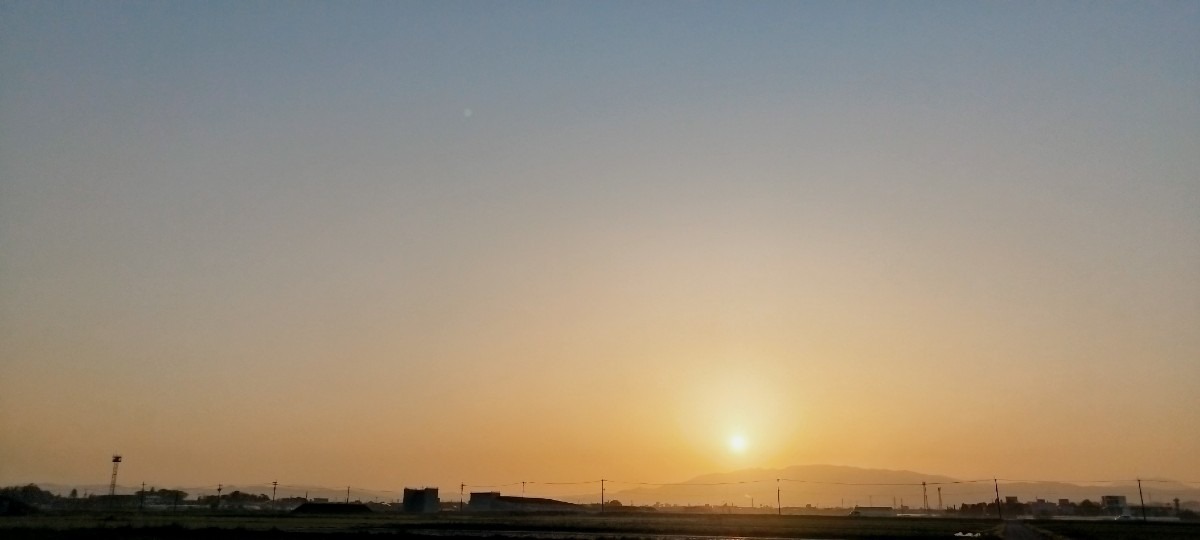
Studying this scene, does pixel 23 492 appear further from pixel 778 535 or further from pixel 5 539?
pixel 778 535

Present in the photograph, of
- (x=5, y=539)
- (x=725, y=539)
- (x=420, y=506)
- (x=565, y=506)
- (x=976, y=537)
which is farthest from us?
(x=565, y=506)

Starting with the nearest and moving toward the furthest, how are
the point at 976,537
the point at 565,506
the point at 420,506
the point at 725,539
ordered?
the point at 725,539 → the point at 976,537 → the point at 420,506 → the point at 565,506

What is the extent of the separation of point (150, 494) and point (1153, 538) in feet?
598

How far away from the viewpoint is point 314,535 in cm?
4591

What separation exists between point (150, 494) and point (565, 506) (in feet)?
321

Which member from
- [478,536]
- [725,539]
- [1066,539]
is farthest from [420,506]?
[1066,539]

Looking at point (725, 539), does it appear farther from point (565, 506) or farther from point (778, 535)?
point (565, 506)

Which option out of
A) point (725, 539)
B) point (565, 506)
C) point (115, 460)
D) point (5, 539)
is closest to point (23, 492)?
point (115, 460)

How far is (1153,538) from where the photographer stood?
158 ft

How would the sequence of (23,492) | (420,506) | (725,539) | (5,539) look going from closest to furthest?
(5,539) → (725,539) → (420,506) → (23,492)

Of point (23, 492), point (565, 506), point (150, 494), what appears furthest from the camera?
point (150, 494)

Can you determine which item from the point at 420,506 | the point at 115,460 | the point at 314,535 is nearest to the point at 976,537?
the point at 314,535

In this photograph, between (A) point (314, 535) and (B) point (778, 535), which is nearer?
(A) point (314, 535)

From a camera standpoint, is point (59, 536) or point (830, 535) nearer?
point (59, 536)
